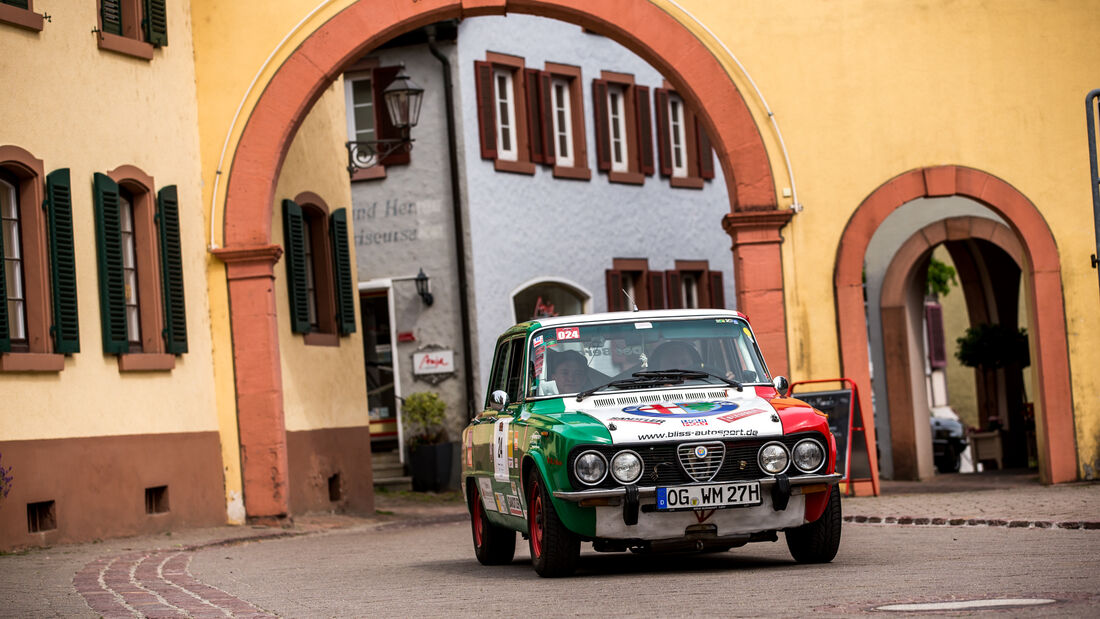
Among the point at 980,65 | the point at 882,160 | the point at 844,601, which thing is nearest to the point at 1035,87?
the point at 980,65

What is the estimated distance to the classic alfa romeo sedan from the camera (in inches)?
407

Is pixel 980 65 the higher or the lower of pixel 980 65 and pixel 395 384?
the higher

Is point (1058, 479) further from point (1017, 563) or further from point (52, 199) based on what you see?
point (52, 199)

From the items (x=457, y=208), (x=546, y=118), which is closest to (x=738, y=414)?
(x=457, y=208)

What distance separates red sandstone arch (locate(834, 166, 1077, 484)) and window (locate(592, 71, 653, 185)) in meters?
14.7

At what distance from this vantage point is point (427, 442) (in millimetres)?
29797

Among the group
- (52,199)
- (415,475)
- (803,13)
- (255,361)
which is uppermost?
(803,13)

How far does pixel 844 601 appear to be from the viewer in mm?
8484

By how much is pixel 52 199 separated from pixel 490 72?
15.3m

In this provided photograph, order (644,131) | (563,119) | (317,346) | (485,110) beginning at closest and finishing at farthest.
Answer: (317,346) → (485,110) → (563,119) → (644,131)

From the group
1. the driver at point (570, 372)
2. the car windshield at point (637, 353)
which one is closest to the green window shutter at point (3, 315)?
the car windshield at point (637, 353)

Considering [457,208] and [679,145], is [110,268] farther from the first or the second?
[679,145]

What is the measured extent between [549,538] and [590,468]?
0.63m

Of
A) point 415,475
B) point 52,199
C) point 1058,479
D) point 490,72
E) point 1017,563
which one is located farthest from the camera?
point 490,72
